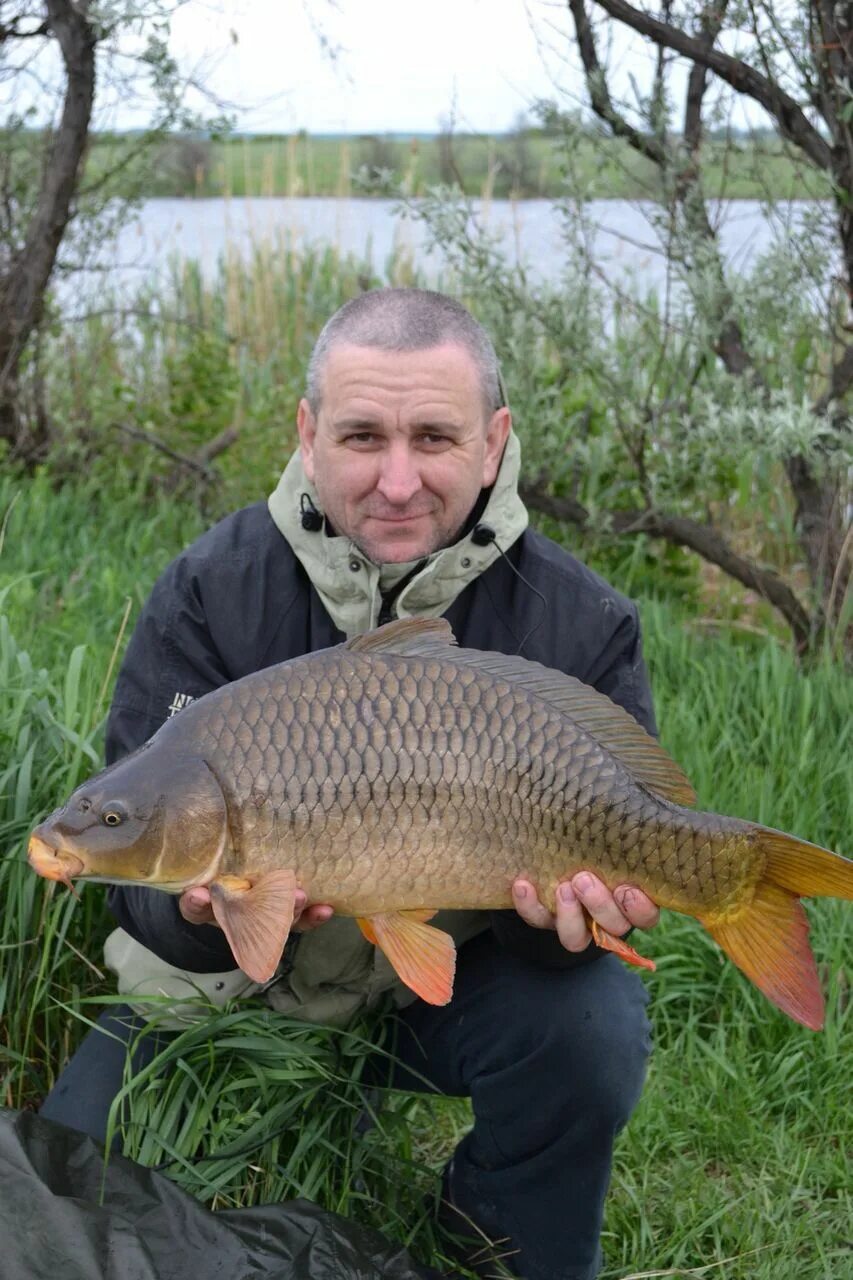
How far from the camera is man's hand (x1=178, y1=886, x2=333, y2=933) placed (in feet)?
5.18

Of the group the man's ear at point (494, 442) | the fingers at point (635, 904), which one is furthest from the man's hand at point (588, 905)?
the man's ear at point (494, 442)

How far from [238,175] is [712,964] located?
566 centimetres

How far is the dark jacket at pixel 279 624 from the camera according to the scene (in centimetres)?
198

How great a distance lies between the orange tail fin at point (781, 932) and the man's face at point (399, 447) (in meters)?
0.64

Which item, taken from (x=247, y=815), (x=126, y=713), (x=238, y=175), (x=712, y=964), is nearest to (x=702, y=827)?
(x=247, y=815)

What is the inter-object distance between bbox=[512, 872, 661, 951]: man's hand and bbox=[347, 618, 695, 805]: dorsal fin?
12 cm

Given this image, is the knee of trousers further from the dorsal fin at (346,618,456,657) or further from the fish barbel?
the dorsal fin at (346,618,456,657)

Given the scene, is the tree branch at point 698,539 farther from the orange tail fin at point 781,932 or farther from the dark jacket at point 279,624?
the orange tail fin at point 781,932

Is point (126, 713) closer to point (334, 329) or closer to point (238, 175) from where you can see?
point (334, 329)

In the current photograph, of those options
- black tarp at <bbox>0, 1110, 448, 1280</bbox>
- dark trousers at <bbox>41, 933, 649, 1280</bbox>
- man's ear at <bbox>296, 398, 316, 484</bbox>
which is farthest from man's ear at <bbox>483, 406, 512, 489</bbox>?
black tarp at <bbox>0, 1110, 448, 1280</bbox>

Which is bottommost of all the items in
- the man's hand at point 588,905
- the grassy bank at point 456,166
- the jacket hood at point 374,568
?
the man's hand at point 588,905

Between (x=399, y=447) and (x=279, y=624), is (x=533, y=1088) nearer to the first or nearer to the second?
(x=279, y=624)

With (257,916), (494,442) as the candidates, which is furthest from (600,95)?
(257,916)

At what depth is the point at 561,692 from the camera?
5.49 ft
